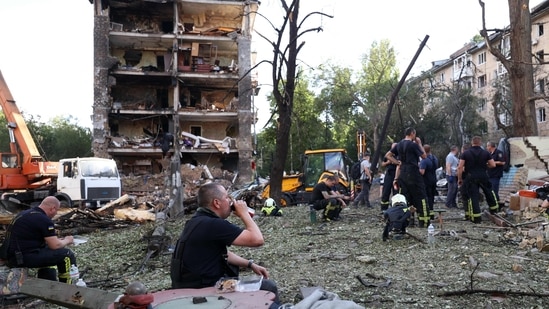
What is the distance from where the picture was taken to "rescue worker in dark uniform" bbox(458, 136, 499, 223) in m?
10.1

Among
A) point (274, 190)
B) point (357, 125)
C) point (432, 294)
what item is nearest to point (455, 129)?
point (357, 125)

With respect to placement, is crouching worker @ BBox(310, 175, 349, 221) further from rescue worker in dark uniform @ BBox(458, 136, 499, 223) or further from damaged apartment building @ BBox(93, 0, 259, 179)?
damaged apartment building @ BBox(93, 0, 259, 179)

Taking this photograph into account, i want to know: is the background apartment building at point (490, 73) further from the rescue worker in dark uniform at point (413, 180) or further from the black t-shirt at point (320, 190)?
the rescue worker in dark uniform at point (413, 180)

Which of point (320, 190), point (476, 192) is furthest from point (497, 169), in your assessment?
point (320, 190)

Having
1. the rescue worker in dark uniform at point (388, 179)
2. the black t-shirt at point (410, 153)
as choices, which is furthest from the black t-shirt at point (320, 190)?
the black t-shirt at point (410, 153)

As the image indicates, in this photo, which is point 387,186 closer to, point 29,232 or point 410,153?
point 410,153

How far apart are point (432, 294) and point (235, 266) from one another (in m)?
2.23

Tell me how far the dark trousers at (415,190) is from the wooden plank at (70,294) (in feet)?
23.0

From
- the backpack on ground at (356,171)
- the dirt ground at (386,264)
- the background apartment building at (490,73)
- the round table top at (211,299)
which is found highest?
the background apartment building at (490,73)

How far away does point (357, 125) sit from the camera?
47531 mm

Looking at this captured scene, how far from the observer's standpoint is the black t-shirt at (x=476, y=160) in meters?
10.1

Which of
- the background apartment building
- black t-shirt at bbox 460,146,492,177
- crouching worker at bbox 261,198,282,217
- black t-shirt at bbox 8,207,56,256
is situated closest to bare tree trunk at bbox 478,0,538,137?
black t-shirt at bbox 460,146,492,177

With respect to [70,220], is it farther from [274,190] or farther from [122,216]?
[274,190]

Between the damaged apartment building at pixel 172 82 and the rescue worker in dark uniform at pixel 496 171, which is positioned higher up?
the damaged apartment building at pixel 172 82
